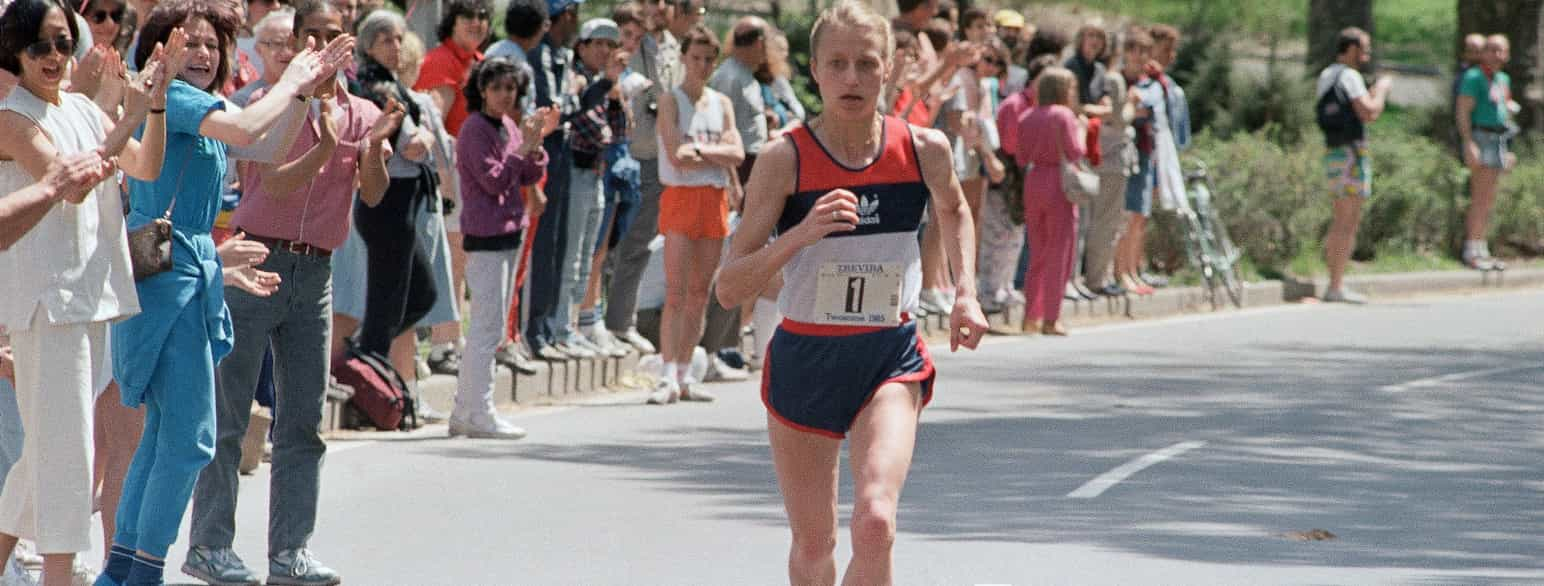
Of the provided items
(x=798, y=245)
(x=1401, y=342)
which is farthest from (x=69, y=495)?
(x=1401, y=342)

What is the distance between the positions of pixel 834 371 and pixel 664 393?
23.7 ft

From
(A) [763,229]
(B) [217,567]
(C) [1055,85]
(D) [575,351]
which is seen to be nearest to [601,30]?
(D) [575,351]

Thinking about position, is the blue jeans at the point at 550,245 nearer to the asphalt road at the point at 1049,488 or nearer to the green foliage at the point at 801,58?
the asphalt road at the point at 1049,488

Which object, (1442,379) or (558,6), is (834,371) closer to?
(558,6)

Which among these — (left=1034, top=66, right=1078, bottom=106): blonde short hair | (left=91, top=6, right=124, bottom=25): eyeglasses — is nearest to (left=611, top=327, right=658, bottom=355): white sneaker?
(left=1034, top=66, right=1078, bottom=106): blonde short hair

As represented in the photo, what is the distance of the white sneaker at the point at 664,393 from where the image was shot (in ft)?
44.6

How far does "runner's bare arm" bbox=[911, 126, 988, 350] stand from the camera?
6.51 m

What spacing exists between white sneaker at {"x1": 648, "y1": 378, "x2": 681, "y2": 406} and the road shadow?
1.10 meters

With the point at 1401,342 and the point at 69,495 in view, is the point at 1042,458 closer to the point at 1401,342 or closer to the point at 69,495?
the point at 69,495

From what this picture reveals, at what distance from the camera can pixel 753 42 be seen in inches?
563

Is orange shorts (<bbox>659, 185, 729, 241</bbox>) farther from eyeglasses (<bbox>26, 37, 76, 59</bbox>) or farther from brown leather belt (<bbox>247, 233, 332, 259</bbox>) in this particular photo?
eyeglasses (<bbox>26, 37, 76, 59</bbox>)

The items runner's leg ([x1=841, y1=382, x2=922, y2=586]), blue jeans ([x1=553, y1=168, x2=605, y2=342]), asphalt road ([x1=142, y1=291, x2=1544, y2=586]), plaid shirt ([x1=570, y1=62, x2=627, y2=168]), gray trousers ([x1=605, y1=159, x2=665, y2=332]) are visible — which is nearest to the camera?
runner's leg ([x1=841, y1=382, x2=922, y2=586])

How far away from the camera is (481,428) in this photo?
39.3 feet

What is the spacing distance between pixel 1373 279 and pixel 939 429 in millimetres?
11853
